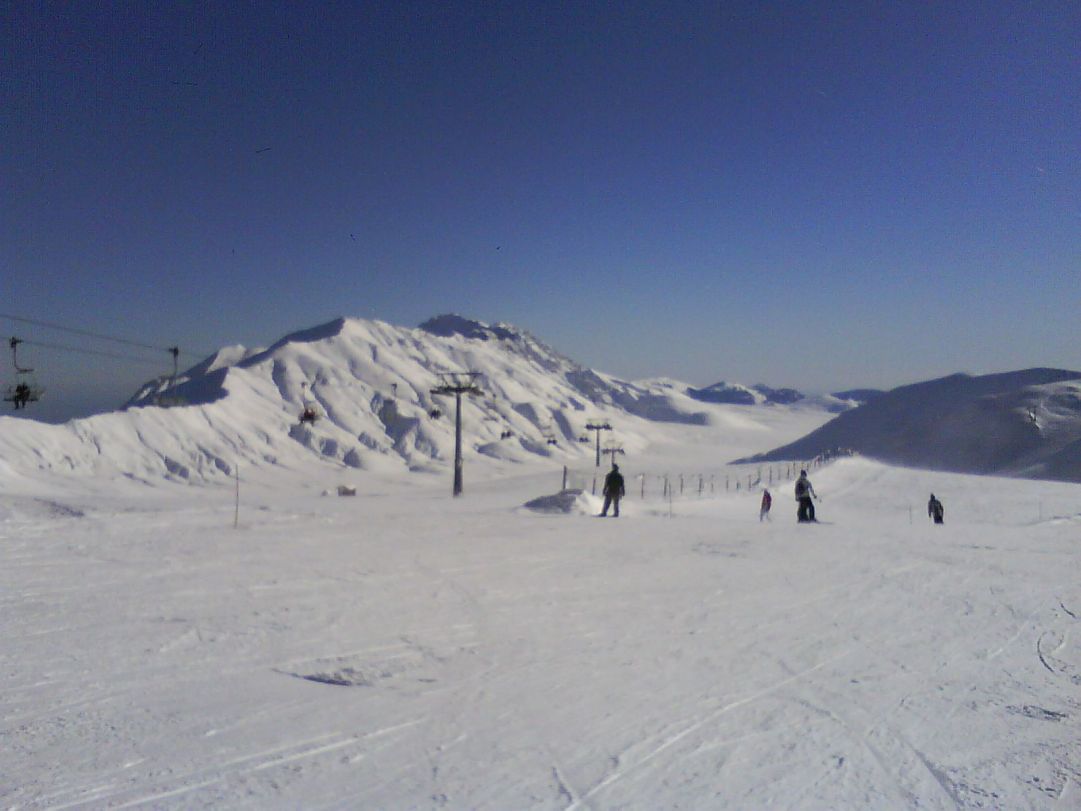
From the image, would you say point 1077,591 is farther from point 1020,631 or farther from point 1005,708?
point 1005,708

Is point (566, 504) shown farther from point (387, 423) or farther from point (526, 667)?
point (387, 423)

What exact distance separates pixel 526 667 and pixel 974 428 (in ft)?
269

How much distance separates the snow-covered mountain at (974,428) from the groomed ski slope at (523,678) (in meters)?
59.5

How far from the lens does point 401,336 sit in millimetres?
126812

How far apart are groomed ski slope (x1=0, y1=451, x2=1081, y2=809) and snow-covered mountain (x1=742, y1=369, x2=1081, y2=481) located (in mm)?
59468

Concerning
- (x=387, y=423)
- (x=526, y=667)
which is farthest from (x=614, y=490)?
(x=387, y=423)

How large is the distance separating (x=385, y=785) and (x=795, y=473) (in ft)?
133

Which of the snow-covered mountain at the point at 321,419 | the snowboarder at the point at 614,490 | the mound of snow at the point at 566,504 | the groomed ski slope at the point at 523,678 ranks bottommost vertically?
the groomed ski slope at the point at 523,678

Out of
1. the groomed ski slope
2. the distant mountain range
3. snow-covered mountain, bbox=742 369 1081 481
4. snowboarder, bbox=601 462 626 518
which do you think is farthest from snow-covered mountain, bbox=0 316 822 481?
the groomed ski slope

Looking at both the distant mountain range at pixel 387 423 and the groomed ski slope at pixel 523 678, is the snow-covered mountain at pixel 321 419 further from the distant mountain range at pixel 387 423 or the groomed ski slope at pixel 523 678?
the groomed ski slope at pixel 523 678

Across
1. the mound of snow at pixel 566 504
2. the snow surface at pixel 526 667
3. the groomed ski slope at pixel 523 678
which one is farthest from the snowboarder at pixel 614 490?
the groomed ski slope at pixel 523 678

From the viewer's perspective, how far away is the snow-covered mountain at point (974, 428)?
6562 cm

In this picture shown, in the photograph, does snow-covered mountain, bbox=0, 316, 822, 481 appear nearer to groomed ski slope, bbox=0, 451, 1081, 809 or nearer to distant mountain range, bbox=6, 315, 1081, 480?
distant mountain range, bbox=6, 315, 1081, 480

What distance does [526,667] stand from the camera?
5898 millimetres
